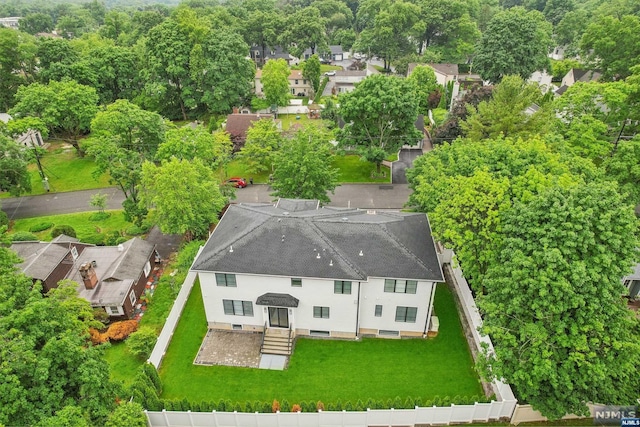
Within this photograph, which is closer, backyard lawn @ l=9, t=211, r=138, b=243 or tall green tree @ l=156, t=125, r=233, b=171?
tall green tree @ l=156, t=125, r=233, b=171

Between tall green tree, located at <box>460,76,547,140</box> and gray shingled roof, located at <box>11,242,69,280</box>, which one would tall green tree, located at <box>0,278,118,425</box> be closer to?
gray shingled roof, located at <box>11,242,69,280</box>

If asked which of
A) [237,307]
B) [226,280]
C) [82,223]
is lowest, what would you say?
[82,223]

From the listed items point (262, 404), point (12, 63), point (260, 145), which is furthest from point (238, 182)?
point (12, 63)

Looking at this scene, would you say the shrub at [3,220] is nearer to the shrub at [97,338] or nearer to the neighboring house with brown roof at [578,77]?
the shrub at [97,338]

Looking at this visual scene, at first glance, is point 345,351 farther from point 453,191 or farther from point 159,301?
point 159,301

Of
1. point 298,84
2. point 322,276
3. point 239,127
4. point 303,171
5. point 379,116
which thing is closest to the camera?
point 322,276

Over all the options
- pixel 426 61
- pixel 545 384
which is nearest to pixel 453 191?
pixel 545 384

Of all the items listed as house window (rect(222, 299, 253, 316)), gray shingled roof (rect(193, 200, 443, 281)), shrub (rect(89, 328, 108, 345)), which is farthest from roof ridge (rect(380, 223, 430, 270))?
shrub (rect(89, 328, 108, 345))

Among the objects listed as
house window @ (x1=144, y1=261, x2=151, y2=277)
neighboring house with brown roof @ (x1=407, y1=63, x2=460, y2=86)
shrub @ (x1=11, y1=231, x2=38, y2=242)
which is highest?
neighboring house with brown roof @ (x1=407, y1=63, x2=460, y2=86)

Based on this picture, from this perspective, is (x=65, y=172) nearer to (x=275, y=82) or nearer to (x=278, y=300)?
(x=275, y=82)
